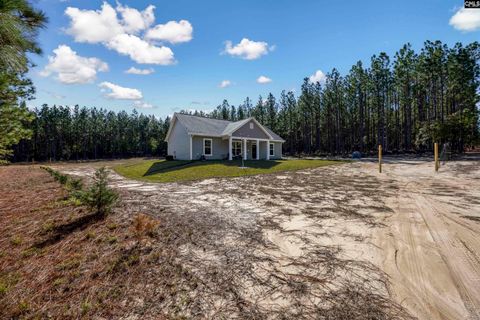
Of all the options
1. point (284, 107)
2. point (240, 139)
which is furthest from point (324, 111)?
point (240, 139)

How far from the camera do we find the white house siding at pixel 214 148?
21.1 metres

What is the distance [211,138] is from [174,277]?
1990cm

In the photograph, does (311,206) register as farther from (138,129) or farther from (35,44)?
(138,129)

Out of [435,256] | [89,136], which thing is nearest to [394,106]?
[435,256]

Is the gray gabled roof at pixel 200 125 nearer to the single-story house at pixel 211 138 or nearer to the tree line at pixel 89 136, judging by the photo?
the single-story house at pixel 211 138

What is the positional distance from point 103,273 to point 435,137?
34.3 meters

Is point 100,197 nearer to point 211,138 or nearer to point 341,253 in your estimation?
point 341,253

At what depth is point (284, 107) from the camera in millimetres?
55594

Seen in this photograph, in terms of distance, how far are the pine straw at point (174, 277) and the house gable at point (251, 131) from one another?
19.0m

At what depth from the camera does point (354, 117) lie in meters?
44.3

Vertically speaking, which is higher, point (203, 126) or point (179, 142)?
point (203, 126)

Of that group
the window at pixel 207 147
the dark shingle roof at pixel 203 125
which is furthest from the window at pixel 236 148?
the window at pixel 207 147

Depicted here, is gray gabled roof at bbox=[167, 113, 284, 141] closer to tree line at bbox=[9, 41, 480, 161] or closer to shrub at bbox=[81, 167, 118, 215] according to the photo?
shrub at bbox=[81, 167, 118, 215]

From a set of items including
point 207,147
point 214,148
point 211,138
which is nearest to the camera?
point 207,147
